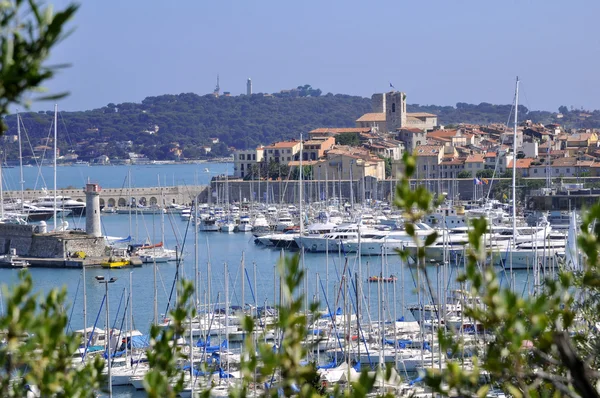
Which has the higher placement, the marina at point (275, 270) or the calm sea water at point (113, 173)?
the marina at point (275, 270)

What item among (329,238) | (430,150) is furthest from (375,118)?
(329,238)

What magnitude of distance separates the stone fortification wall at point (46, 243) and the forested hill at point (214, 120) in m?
91.1

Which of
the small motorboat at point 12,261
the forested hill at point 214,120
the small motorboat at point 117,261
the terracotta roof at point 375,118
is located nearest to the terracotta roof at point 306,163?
the terracotta roof at point 375,118

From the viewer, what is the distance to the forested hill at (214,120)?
5162 inches

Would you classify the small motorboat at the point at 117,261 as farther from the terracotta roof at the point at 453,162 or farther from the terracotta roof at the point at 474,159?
the terracotta roof at the point at 453,162

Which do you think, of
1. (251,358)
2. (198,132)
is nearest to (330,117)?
(198,132)

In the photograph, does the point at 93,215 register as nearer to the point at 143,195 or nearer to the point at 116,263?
the point at 116,263

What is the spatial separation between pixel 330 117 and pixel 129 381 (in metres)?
132

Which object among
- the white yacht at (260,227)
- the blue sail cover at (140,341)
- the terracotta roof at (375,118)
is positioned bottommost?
the white yacht at (260,227)

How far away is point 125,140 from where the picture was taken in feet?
449

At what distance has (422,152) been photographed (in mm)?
52562

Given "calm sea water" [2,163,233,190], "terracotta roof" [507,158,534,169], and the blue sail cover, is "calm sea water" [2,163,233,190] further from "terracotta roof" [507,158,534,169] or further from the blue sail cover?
the blue sail cover

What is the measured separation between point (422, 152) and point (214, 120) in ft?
322

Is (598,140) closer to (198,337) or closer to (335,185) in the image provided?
(335,185)
